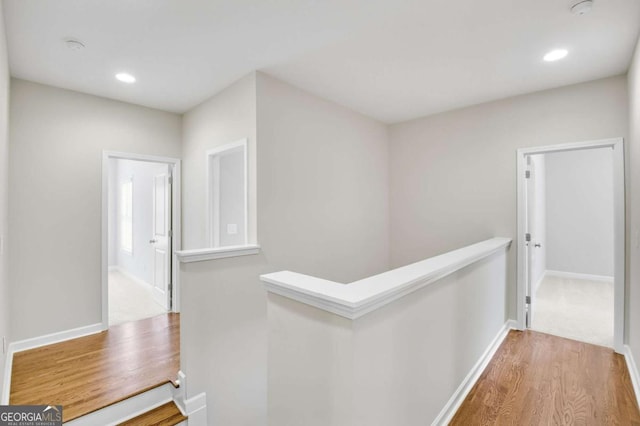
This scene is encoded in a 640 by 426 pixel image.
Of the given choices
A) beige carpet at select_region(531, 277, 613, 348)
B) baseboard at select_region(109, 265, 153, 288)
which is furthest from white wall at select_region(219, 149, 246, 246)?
beige carpet at select_region(531, 277, 613, 348)

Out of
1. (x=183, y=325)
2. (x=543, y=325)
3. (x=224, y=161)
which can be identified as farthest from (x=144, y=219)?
(x=543, y=325)

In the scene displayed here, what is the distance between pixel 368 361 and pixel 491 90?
332cm

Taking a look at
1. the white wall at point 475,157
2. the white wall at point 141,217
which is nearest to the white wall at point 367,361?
the white wall at point 475,157

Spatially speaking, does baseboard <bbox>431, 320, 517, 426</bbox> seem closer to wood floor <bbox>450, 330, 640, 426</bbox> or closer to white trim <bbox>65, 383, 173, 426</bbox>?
wood floor <bbox>450, 330, 640, 426</bbox>

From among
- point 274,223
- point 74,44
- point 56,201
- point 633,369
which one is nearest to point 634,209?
point 633,369

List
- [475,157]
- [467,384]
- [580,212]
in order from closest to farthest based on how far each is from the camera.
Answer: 1. [467,384]
2. [475,157]
3. [580,212]

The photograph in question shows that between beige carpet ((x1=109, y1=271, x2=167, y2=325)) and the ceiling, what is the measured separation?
9.11ft

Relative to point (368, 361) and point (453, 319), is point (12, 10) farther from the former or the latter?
point (453, 319)

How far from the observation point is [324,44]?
2.40 metres

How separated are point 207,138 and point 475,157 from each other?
132 inches

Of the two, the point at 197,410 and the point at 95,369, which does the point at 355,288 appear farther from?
the point at 95,369

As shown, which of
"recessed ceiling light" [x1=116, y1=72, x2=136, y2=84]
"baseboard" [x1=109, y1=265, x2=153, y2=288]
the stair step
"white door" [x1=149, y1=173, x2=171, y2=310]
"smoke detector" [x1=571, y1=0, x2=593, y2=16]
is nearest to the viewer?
"smoke detector" [x1=571, y1=0, x2=593, y2=16]

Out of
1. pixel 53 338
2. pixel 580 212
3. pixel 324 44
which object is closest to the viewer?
pixel 324 44

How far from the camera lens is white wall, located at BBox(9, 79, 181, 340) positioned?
9.59ft
